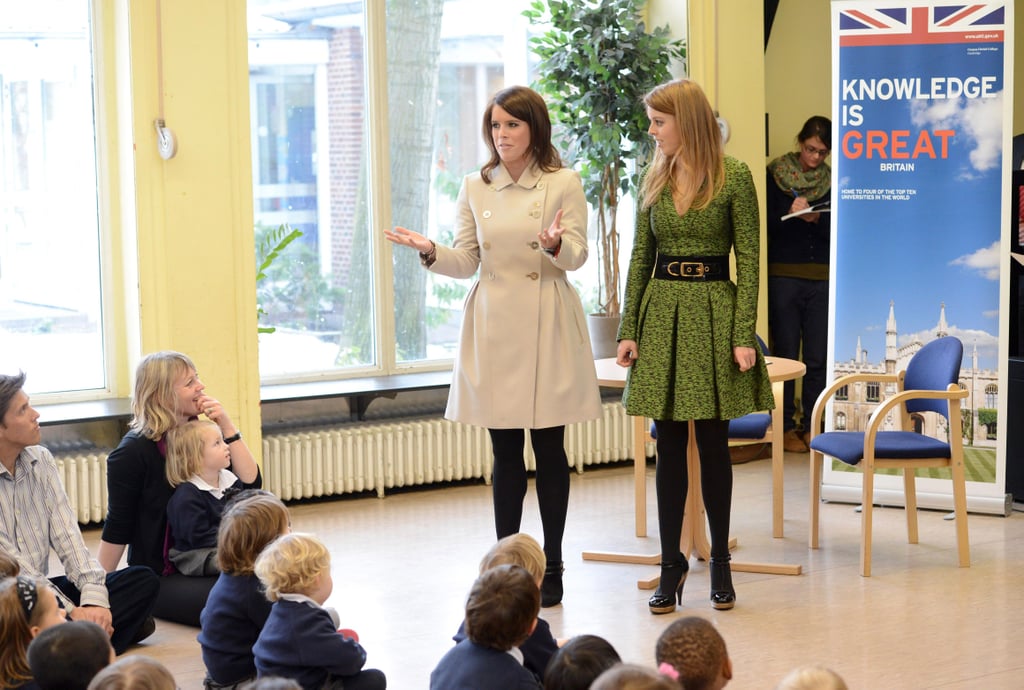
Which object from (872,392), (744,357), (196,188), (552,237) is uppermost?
(196,188)

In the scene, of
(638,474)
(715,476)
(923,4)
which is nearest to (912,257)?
(923,4)

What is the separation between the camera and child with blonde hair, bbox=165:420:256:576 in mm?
4148

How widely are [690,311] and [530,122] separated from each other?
776 mm

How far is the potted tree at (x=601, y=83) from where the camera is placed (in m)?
6.46

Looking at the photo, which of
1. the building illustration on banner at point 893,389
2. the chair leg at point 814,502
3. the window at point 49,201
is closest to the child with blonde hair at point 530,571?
the chair leg at point 814,502

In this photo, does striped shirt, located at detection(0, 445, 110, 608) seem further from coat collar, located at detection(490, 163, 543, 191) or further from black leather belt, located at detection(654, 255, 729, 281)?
black leather belt, located at detection(654, 255, 729, 281)

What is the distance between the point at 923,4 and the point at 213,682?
4073 mm

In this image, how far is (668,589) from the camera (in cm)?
424

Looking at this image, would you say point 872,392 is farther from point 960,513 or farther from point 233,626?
point 233,626

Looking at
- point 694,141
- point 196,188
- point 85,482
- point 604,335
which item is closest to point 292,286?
point 196,188

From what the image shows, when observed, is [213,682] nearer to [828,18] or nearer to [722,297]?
[722,297]

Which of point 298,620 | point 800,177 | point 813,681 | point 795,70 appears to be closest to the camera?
point 813,681

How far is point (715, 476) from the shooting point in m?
4.19

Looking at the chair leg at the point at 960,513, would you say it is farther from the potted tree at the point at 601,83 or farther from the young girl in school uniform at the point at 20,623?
the young girl in school uniform at the point at 20,623
